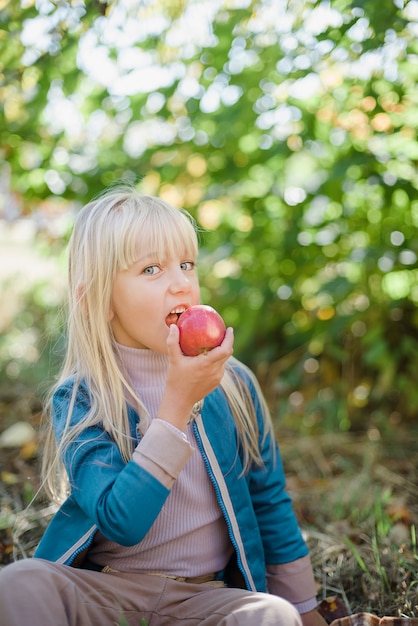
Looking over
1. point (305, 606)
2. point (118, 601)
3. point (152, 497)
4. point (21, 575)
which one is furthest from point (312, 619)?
point (21, 575)

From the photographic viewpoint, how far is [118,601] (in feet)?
5.25

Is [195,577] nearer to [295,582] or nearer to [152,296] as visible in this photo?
[295,582]

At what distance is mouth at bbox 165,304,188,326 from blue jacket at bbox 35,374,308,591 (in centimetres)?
22

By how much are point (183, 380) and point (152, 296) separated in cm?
24

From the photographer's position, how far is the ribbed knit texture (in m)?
1.68

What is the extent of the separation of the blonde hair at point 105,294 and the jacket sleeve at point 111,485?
0.03 meters

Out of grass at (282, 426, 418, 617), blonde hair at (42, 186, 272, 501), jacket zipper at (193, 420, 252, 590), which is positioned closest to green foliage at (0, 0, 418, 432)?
grass at (282, 426, 418, 617)

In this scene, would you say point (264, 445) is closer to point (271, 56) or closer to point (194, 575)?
point (194, 575)

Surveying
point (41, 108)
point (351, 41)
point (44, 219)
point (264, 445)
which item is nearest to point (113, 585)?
point (264, 445)

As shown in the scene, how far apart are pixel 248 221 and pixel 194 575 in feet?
7.37

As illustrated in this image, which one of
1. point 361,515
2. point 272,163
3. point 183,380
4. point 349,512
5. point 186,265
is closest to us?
point 183,380

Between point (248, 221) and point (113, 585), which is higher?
point (113, 585)

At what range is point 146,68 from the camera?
9.76 feet

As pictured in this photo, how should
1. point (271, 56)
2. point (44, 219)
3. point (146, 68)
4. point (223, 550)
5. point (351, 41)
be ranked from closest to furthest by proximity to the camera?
point (223, 550)
point (351, 41)
point (271, 56)
point (146, 68)
point (44, 219)
